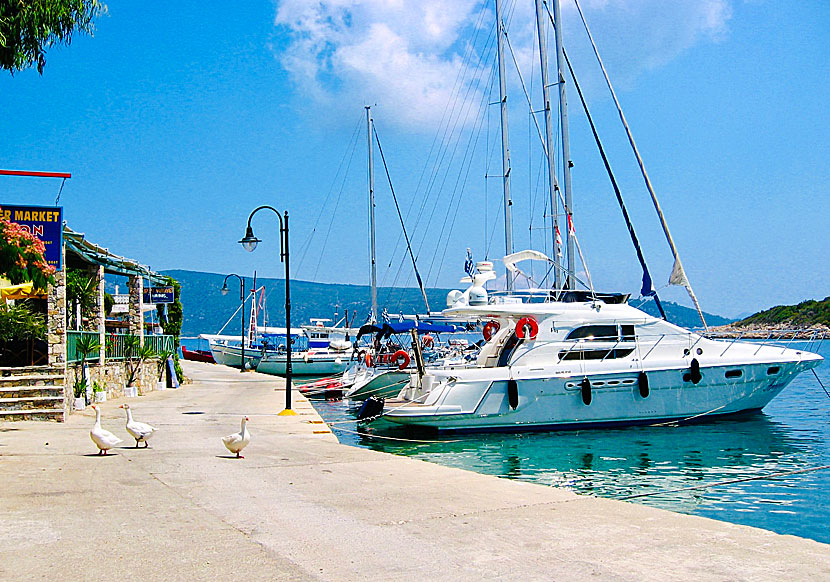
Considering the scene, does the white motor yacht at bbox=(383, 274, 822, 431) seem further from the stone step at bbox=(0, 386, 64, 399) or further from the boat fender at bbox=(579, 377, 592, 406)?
the stone step at bbox=(0, 386, 64, 399)

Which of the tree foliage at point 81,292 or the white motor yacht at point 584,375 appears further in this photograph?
the tree foliage at point 81,292

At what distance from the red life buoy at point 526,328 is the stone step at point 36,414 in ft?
37.9

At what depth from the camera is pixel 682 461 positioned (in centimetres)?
1620

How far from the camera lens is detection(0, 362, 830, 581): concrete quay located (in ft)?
18.9

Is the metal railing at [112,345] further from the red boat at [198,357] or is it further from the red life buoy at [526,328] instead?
the red boat at [198,357]

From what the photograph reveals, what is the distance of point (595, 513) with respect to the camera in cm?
807

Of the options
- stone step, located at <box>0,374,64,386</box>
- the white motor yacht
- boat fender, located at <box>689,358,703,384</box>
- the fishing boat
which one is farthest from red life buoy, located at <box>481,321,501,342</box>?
the fishing boat

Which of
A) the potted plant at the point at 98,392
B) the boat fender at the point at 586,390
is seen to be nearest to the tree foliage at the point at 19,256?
the potted plant at the point at 98,392

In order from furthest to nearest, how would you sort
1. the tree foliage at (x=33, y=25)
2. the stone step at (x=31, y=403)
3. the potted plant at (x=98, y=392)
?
the potted plant at (x=98, y=392) < the stone step at (x=31, y=403) < the tree foliage at (x=33, y=25)

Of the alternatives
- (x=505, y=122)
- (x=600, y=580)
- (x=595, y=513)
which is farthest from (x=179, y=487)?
(x=505, y=122)

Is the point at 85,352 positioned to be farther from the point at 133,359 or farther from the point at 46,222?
the point at 133,359

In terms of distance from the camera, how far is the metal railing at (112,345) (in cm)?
2144

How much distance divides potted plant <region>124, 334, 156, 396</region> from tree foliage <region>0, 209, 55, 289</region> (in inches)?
626

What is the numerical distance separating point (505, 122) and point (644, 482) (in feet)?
74.3
